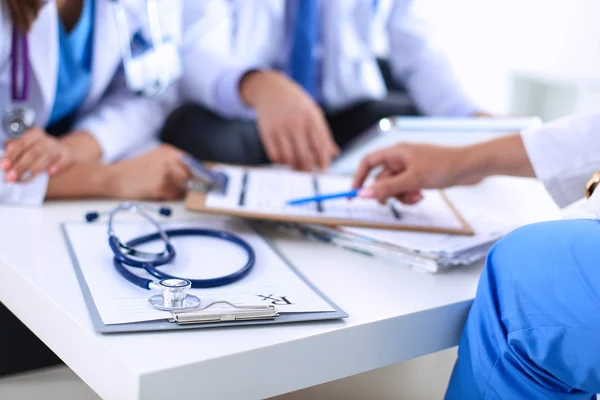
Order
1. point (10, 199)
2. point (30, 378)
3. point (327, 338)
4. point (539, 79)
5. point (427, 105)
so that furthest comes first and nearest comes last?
point (539, 79) → point (427, 105) → point (10, 199) → point (30, 378) → point (327, 338)

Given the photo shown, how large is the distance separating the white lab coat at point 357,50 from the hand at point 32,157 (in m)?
0.63

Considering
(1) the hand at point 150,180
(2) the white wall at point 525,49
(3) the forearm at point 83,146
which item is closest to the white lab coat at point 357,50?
(3) the forearm at point 83,146

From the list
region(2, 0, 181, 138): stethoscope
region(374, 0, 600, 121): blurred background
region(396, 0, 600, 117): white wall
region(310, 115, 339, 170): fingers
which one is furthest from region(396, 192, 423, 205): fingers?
region(396, 0, 600, 117): white wall

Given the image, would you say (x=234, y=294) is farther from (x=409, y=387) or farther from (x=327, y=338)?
(x=409, y=387)

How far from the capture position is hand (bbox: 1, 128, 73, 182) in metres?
0.93

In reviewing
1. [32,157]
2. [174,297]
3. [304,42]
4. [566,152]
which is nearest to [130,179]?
[32,157]

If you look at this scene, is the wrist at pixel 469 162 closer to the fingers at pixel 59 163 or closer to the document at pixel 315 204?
the document at pixel 315 204

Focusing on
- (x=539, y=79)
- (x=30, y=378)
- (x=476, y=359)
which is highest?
(x=476, y=359)

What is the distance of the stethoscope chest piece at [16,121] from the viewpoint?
994 millimetres

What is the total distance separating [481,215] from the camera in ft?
3.11

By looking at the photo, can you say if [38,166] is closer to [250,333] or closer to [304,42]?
[250,333]

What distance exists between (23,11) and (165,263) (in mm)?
491

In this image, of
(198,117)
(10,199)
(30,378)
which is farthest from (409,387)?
(198,117)

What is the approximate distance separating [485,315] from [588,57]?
2375 mm
